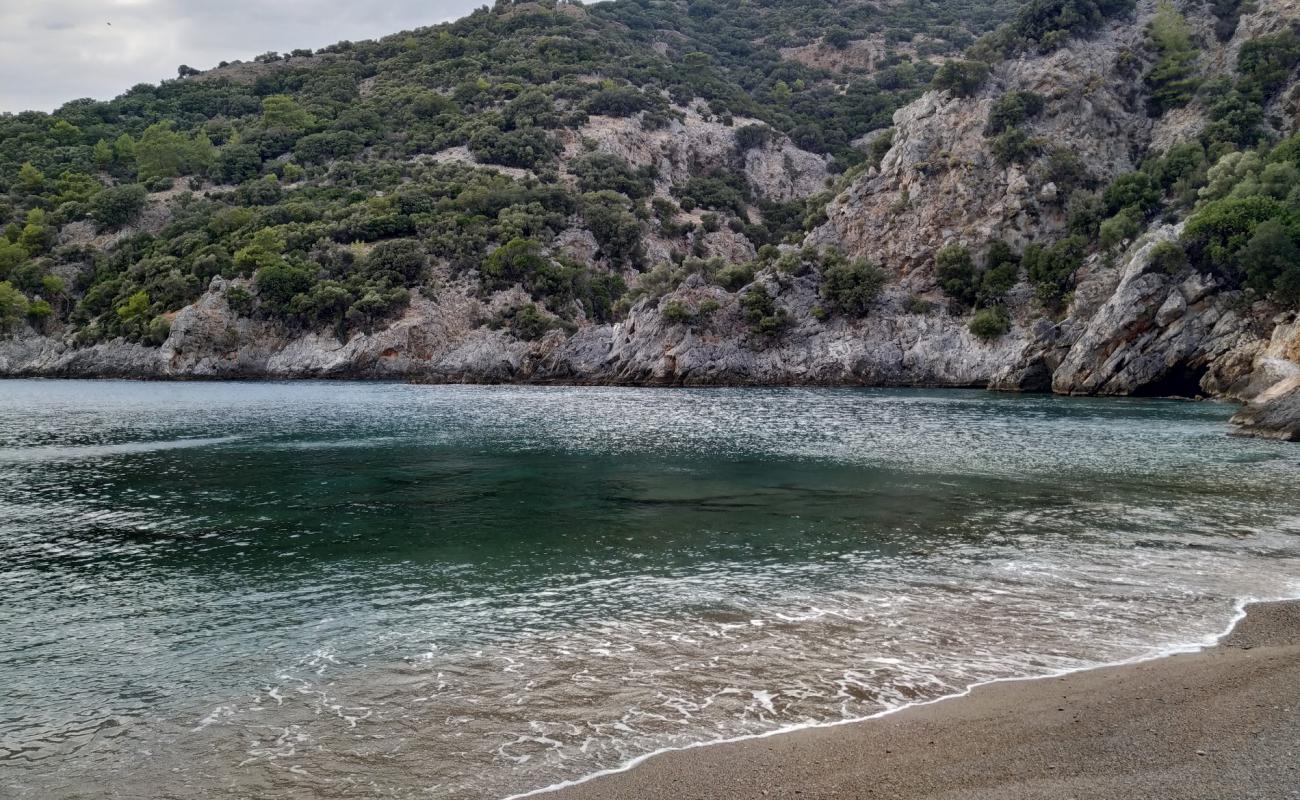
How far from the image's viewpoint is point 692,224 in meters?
113

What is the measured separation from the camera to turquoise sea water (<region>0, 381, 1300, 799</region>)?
7250mm

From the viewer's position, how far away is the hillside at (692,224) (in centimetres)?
6078

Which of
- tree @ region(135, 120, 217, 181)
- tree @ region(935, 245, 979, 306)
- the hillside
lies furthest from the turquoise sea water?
tree @ region(135, 120, 217, 181)

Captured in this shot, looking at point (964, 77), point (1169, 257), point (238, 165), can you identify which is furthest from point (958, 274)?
point (238, 165)

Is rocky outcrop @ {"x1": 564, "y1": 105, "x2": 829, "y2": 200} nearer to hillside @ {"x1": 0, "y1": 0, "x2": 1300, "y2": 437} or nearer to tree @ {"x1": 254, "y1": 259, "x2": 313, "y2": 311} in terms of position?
hillside @ {"x1": 0, "y1": 0, "x2": 1300, "y2": 437}

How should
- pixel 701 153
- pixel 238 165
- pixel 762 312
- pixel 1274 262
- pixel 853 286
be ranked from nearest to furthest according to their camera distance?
1. pixel 1274 262
2. pixel 853 286
3. pixel 762 312
4. pixel 238 165
5. pixel 701 153

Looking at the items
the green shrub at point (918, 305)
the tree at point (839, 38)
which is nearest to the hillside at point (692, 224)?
the green shrub at point (918, 305)

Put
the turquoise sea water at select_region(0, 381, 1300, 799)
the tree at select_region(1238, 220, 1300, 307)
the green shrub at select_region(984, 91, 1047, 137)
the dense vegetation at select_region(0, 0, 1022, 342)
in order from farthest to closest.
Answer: the dense vegetation at select_region(0, 0, 1022, 342)
the green shrub at select_region(984, 91, 1047, 137)
the tree at select_region(1238, 220, 1300, 307)
the turquoise sea water at select_region(0, 381, 1300, 799)

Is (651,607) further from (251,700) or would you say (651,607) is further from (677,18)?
(677,18)

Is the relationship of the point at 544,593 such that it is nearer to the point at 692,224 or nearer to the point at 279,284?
the point at 279,284

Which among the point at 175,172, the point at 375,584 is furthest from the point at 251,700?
the point at 175,172

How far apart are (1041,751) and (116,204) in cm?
11839

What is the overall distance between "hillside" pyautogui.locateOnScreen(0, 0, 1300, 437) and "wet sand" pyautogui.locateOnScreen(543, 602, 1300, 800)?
1629 inches

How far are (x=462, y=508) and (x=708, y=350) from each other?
5630 centimetres
